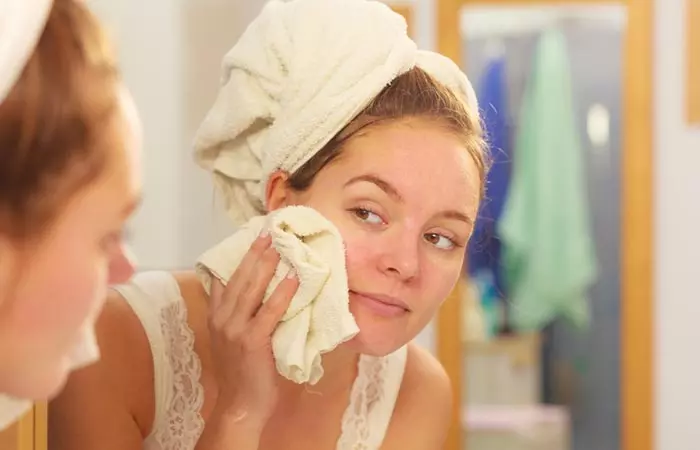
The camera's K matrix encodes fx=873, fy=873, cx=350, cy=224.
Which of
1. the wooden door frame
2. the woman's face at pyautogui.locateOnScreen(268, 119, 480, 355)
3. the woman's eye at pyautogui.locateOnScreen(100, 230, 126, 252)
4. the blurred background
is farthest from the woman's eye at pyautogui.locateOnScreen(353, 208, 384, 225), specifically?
the wooden door frame

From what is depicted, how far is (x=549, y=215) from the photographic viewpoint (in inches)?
91.0

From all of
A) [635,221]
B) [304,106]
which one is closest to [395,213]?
[304,106]

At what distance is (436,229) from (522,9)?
1.66 meters

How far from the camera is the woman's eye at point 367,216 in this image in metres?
0.75

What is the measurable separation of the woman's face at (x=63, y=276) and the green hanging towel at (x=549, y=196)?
1.93 m

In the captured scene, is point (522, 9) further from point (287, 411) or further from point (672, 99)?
point (287, 411)

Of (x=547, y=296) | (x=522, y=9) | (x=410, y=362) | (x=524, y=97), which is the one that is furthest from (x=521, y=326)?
(x=410, y=362)

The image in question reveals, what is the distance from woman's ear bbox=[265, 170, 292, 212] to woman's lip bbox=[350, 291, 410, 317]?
0.12 metres

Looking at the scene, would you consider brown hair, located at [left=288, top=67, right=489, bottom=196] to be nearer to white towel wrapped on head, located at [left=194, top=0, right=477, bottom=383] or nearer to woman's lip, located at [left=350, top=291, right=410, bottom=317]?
white towel wrapped on head, located at [left=194, top=0, right=477, bottom=383]

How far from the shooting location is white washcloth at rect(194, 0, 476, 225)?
75cm

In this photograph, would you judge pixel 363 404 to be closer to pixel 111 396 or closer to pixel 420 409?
pixel 420 409

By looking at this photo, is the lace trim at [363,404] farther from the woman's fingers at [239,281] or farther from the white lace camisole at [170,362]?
the woman's fingers at [239,281]

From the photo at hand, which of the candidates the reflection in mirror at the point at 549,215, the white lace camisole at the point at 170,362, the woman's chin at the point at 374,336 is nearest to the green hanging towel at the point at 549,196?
the reflection in mirror at the point at 549,215

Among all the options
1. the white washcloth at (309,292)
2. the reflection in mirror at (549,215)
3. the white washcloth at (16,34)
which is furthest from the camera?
the reflection in mirror at (549,215)
